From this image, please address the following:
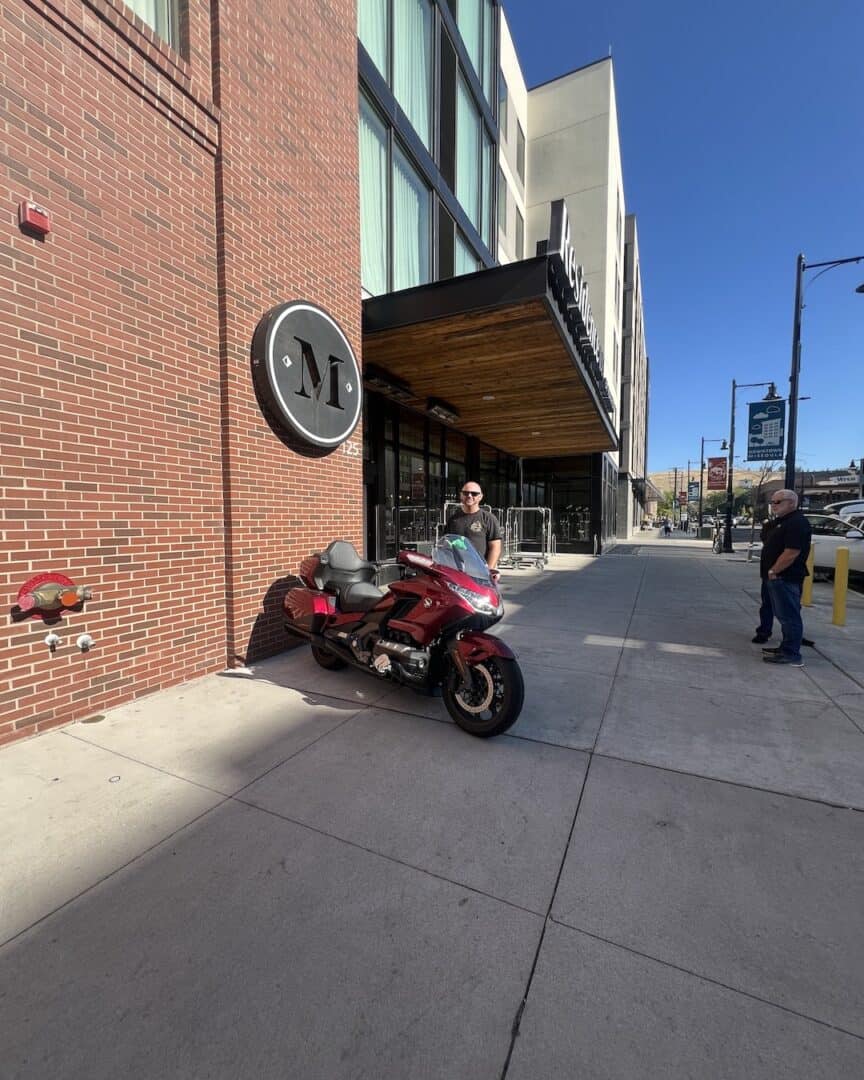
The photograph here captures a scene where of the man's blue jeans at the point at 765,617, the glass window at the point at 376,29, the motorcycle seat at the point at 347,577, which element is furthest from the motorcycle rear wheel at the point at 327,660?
the glass window at the point at 376,29

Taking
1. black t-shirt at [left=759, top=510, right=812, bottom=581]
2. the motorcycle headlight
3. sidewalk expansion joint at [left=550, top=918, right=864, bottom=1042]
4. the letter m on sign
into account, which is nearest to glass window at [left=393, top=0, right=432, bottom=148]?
the letter m on sign

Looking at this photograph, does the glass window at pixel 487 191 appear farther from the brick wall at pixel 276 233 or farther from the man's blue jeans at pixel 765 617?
the man's blue jeans at pixel 765 617

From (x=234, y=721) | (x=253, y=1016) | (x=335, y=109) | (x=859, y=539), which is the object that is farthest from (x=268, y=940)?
(x=859, y=539)

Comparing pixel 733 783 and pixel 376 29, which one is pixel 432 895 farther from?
pixel 376 29

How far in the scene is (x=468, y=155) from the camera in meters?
11.5

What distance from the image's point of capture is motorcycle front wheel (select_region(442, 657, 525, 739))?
3.18 meters

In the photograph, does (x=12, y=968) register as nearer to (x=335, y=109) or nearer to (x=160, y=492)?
(x=160, y=492)

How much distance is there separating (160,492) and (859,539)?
13.0 m

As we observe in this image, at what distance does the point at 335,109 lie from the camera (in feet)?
19.2

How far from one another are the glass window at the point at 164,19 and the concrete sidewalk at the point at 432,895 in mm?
5624

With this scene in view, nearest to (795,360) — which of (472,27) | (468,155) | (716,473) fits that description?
(468,155)

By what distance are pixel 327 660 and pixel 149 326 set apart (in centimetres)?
319

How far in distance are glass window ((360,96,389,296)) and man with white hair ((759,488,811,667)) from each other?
6.51 metres

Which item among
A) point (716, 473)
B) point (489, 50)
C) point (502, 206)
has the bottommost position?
point (716, 473)
